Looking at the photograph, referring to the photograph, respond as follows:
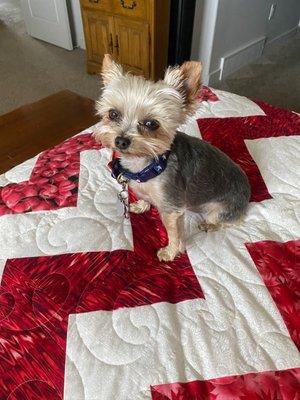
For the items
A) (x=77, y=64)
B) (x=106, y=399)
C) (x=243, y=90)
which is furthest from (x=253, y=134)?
(x=77, y=64)

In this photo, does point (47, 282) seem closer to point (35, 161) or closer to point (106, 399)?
point (106, 399)

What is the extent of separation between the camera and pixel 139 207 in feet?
3.82

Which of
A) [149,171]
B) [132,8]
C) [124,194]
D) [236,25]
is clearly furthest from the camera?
[236,25]

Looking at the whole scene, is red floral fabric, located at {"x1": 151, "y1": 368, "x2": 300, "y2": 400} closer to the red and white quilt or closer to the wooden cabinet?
the red and white quilt

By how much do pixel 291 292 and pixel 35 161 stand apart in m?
0.92

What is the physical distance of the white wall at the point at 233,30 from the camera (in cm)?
264

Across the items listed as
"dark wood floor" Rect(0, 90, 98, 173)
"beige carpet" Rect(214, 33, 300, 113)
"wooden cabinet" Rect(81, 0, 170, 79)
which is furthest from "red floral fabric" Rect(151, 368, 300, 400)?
"beige carpet" Rect(214, 33, 300, 113)

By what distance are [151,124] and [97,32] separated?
2.19m

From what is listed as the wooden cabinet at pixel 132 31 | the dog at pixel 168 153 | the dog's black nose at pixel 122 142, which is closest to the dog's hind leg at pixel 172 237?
the dog at pixel 168 153

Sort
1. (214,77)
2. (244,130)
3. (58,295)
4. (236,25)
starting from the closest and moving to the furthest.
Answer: (58,295) → (244,130) → (236,25) → (214,77)

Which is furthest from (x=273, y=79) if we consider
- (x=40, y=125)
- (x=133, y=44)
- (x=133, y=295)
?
(x=133, y=295)

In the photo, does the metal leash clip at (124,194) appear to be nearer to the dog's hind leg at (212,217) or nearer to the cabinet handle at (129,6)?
the dog's hind leg at (212,217)

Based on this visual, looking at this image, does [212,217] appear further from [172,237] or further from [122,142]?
[122,142]

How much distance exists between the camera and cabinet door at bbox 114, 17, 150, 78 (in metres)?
2.46
